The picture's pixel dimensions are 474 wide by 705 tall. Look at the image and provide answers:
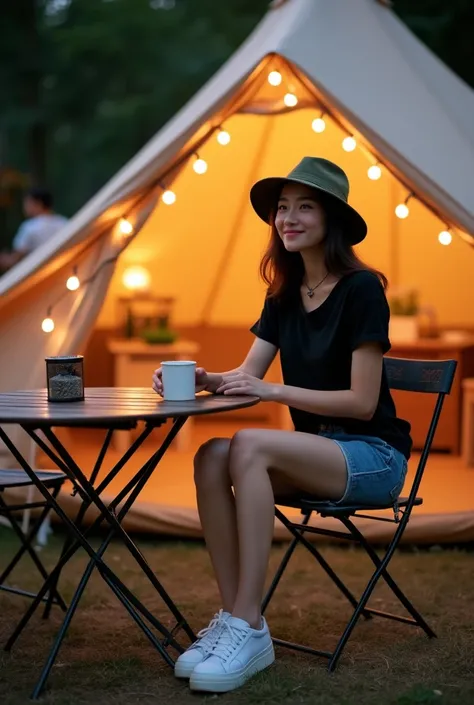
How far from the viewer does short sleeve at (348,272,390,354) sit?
299 centimetres

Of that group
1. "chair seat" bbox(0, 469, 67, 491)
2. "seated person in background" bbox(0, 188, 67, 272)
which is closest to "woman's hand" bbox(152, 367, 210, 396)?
"chair seat" bbox(0, 469, 67, 491)

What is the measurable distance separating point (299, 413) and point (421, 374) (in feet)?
1.38

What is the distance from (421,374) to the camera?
3381 mm

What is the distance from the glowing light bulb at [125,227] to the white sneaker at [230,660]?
6.61 ft

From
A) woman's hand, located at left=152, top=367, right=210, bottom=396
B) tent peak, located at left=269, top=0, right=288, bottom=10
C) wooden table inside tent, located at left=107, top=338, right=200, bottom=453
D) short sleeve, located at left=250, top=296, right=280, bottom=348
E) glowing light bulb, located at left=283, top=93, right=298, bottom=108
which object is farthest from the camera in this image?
wooden table inside tent, located at left=107, top=338, right=200, bottom=453

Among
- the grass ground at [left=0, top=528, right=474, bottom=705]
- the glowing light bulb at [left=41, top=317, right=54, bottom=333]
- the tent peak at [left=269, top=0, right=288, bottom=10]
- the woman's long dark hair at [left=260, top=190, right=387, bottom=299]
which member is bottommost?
the grass ground at [left=0, top=528, right=474, bottom=705]

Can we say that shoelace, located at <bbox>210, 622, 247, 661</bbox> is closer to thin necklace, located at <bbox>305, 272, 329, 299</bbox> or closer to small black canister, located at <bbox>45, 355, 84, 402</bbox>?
small black canister, located at <bbox>45, 355, 84, 402</bbox>

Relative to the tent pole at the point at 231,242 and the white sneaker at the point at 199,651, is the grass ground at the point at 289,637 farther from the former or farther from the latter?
the tent pole at the point at 231,242

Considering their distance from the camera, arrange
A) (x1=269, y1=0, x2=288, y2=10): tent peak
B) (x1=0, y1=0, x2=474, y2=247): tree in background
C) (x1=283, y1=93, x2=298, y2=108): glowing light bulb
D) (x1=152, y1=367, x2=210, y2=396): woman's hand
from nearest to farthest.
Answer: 1. (x1=152, y1=367, x2=210, y2=396): woman's hand
2. (x1=283, y1=93, x2=298, y2=108): glowing light bulb
3. (x1=269, y1=0, x2=288, y2=10): tent peak
4. (x1=0, y1=0, x2=474, y2=247): tree in background

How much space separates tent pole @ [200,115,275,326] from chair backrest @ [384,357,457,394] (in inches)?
124

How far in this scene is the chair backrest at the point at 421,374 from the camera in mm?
3273

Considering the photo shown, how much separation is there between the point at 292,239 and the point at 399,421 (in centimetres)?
59

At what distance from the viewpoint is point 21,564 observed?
4.32m

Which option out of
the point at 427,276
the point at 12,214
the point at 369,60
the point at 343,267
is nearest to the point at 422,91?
the point at 369,60
